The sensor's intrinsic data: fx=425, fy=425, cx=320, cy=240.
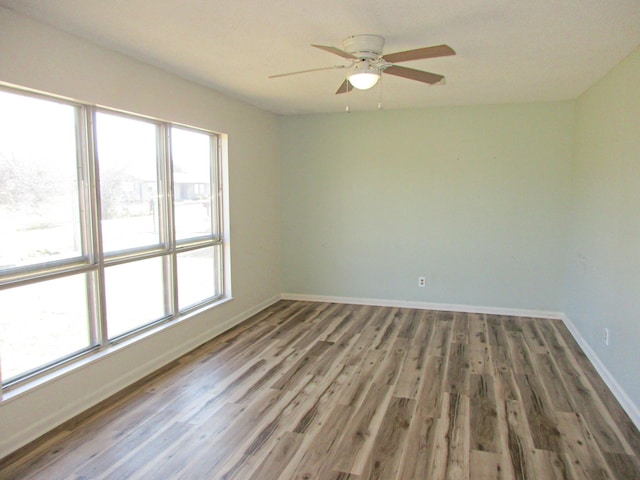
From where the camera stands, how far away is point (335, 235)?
5.65 metres

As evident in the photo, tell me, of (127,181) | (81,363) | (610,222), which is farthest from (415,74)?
(81,363)

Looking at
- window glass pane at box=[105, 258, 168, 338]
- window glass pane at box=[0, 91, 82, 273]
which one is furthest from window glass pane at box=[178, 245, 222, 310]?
window glass pane at box=[0, 91, 82, 273]

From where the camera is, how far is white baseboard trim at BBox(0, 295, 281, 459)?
2424mm

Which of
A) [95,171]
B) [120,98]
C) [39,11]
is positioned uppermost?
[39,11]

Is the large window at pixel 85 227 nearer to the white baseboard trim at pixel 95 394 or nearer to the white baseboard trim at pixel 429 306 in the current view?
the white baseboard trim at pixel 95 394

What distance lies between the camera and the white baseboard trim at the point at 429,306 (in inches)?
196

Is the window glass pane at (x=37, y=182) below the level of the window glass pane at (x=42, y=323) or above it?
above

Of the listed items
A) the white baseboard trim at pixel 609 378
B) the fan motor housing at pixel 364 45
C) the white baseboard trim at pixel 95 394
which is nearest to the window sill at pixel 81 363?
the white baseboard trim at pixel 95 394

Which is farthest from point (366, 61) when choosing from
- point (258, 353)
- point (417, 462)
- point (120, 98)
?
point (258, 353)

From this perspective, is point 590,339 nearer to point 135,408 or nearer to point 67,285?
point 135,408

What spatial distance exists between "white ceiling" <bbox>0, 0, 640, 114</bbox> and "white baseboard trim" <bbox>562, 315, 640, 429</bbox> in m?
2.35

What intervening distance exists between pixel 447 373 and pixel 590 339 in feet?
4.66

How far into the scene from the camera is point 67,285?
9.33ft

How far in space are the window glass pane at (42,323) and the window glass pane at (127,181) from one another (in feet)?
1.41
